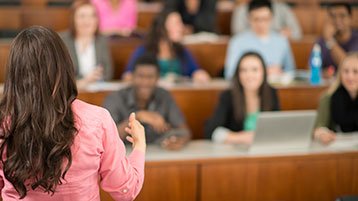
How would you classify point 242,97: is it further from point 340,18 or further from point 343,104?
point 340,18

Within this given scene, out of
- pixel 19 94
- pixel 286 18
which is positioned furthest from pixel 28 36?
pixel 286 18

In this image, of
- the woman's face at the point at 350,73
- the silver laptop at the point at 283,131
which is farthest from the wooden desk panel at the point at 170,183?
the woman's face at the point at 350,73

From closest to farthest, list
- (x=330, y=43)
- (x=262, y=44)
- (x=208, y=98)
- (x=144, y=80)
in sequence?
(x=144, y=80) < (x=208, y=98) < (x=262, y=44) < (x=330, y=43)

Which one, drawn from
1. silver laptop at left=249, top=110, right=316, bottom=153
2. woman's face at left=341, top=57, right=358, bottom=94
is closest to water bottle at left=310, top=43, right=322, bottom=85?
woman's face at left=341, top=57, right=358, bottom=94

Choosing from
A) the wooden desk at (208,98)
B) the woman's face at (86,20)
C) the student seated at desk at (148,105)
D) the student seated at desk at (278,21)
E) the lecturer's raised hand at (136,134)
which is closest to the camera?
the lecturer's raised hand at (136,134)

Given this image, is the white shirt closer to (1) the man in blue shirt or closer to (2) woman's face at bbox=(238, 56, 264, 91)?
(1) the man in blue shirt

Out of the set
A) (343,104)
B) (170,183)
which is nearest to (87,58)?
(170,183)

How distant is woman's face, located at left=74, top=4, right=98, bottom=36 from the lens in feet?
11.9

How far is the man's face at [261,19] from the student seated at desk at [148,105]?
1305 millimetres

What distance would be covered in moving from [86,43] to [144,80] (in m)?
1.14

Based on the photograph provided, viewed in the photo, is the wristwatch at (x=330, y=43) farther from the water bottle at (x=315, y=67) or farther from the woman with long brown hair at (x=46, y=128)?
the woman with long brown hair at (x=46, y=128)

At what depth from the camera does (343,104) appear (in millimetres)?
2857

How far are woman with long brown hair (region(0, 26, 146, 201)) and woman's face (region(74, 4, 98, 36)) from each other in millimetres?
2452

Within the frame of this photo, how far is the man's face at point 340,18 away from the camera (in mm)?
4195
